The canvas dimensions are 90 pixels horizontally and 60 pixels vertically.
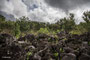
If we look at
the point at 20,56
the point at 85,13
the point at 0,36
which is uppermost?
the point at 85,13

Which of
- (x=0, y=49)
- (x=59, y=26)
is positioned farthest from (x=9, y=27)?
(x=0, y=49)

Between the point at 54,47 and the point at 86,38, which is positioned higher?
the point at 86,38

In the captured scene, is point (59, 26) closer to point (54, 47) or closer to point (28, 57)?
point (54, 47)

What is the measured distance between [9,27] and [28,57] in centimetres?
3477

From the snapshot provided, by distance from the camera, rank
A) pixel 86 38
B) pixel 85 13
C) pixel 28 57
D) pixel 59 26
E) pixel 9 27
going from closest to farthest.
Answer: pixel 28 57
pixel 86 38
pixel 85 13
pixel 9 27
pixel 59 26

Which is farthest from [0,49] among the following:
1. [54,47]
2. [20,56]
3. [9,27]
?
[9,27]

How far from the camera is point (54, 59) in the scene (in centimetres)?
1241

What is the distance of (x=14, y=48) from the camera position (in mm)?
11641

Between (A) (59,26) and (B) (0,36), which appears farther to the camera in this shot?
(A) (59,26)

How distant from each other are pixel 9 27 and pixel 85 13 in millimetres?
34424

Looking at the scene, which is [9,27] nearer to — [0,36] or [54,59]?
[0,36]

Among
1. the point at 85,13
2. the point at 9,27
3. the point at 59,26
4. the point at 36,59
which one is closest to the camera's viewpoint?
the point at 36,59

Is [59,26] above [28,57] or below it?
above

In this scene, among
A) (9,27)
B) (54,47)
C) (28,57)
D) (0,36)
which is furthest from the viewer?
(9,27)
